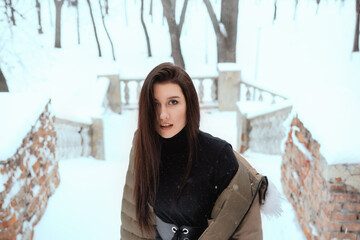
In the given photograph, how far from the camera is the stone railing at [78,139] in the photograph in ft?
17.1

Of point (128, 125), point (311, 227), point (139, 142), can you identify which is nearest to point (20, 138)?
point (139, 142)

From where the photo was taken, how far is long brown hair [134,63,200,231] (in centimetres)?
→ 144

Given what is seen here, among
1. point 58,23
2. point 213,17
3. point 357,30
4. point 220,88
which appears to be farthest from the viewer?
point 213,17

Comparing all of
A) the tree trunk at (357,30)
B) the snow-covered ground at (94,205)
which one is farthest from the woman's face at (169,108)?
the tree trunk at (357,30)

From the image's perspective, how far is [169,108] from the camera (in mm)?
1473

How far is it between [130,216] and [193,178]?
1.66ft

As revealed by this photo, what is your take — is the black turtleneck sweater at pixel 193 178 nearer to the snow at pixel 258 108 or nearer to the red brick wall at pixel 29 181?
the red brick wall at pixel 29 181

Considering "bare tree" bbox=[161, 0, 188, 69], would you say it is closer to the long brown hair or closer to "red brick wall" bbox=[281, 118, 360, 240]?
"red brick wall" bbox=[281, 118, 360, 240]

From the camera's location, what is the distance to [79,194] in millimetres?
3742

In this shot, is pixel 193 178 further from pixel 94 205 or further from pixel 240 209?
pixel 94 205

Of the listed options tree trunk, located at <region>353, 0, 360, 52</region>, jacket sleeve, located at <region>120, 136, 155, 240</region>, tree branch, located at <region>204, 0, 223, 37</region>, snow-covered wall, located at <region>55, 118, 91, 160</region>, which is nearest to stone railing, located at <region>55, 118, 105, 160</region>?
snow-covered wall, located at <region>55, 118, 91, 160</region>

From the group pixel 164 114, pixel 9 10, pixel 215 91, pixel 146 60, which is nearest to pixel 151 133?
pixel 164 114

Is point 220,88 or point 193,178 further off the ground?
point 193,178

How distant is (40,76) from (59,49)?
1.24 metres
